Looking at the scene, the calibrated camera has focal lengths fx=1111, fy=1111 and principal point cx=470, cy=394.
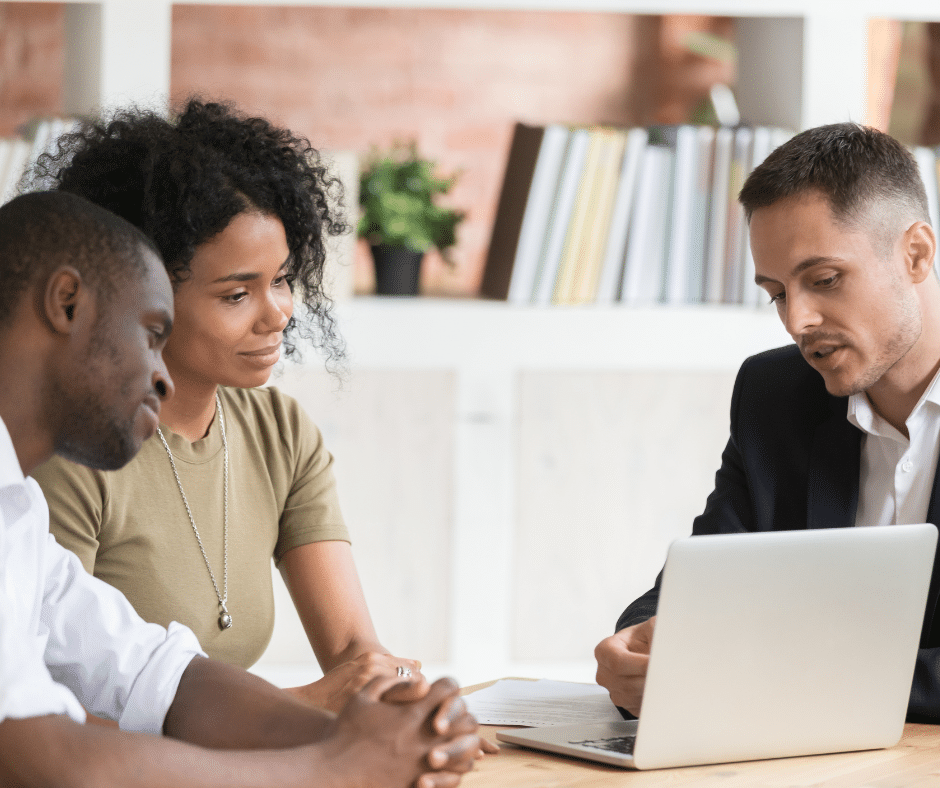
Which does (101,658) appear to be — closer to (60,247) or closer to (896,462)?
(60,247)

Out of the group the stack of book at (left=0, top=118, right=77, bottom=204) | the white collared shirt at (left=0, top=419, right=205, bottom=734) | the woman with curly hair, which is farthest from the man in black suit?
the stack of book at (left=0, top=118, right=77, bottom=204)

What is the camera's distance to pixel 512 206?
8.02 feet

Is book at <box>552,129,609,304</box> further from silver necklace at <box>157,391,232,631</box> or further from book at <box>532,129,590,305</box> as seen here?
silver necklace at <box>157,391,232,631</box>

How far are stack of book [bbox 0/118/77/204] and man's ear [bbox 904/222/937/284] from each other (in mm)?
1576

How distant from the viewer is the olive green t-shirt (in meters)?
1.39

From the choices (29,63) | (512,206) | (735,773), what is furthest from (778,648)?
(29,63)

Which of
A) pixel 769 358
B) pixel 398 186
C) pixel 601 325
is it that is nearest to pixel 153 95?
pixel 398 186

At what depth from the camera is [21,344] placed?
914 millimetres

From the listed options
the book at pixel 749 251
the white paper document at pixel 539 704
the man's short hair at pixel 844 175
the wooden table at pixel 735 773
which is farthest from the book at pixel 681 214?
the wooden table at pixel 735 773

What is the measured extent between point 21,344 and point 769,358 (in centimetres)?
114

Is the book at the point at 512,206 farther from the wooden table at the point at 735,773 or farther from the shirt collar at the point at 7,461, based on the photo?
the shirt collar at the point at 7,461

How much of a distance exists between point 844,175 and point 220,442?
0.92 m

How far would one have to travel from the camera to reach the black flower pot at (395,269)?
237 cm

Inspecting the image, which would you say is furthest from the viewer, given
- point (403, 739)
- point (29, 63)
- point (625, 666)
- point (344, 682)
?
point (29, 63)
